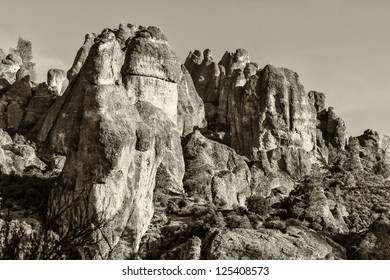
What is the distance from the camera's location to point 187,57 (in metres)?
102

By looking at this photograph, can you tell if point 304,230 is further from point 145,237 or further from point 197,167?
point 197,167

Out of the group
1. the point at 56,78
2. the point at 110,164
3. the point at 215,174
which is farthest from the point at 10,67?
the point at 110,164

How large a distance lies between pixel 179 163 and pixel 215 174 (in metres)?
3.79

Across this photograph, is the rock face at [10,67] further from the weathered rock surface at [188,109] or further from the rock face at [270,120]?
the rock face at [270,120]

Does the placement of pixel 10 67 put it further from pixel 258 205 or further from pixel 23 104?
pixel 258 205

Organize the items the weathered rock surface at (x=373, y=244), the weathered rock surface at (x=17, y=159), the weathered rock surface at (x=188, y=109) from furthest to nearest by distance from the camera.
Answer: the weathered rock surface at (x=188, y=109) → the weathered rock surface at (x=17, y=159) → the weathered rock surface at (x=373, y=244)

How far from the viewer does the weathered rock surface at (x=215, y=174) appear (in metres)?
58.4

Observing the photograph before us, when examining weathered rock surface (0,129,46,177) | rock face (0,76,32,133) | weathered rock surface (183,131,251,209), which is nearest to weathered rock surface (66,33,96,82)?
rock face (0,76,32,133)

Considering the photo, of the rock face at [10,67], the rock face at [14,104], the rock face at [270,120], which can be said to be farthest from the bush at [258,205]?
the rock face at [10,67]

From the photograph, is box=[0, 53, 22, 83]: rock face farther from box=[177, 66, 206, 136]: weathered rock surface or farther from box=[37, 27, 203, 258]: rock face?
box=[37, 27, 203, 258]: rock face

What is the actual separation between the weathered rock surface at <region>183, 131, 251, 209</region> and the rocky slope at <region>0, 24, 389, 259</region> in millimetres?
147

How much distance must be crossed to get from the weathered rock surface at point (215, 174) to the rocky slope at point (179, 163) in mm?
147

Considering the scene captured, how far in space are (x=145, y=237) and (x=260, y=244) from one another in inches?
359

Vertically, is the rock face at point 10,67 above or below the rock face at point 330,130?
above
